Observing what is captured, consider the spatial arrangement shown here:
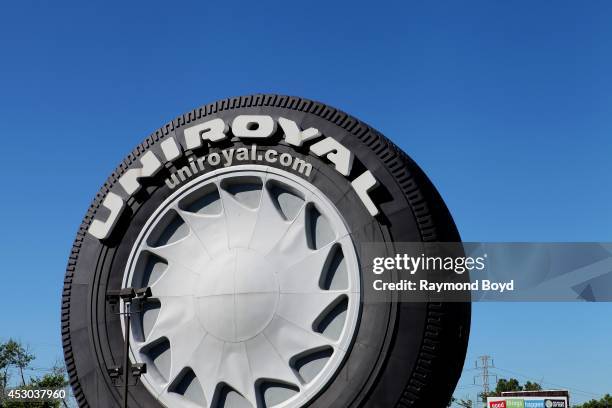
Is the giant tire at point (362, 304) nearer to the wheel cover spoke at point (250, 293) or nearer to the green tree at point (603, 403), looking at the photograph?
the wheel cover spoke at point (250, 293)

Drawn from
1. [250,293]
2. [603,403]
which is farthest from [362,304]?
[603,403]

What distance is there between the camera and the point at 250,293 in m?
20.4

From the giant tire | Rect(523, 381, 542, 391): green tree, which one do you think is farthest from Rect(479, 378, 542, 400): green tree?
the giant tire

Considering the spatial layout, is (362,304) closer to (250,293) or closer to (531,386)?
(250,293)

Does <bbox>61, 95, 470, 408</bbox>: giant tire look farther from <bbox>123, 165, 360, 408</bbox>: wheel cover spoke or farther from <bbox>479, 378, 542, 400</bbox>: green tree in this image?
<bbox>479, 378, 542, 400</bbox>: green tree

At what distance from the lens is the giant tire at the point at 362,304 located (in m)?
19.2

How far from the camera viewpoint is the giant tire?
756 inches

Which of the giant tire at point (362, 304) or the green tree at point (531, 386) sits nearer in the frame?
the giant tire at point (362, 304)

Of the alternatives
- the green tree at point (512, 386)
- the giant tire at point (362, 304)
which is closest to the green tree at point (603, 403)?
the green tree at point (512, 386)

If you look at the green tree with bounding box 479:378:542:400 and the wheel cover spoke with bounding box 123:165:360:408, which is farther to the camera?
the green tree with bounding box 479:378:542:400

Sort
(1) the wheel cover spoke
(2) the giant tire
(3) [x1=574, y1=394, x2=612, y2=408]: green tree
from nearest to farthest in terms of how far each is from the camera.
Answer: (2) the giant tire → (1) the wheel cover spoke → (3) [x1=574, y1=394, x2=612, y2=408]: green tree

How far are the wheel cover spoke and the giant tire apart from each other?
484 mm

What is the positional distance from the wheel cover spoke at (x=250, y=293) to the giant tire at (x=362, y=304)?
0.48 meters

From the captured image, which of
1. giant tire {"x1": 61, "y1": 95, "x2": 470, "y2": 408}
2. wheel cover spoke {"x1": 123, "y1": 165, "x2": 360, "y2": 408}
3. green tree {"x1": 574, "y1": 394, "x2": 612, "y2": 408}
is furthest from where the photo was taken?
green tree {"x1": 574, "y1": 394, "x2": 612, "y2": 408}
